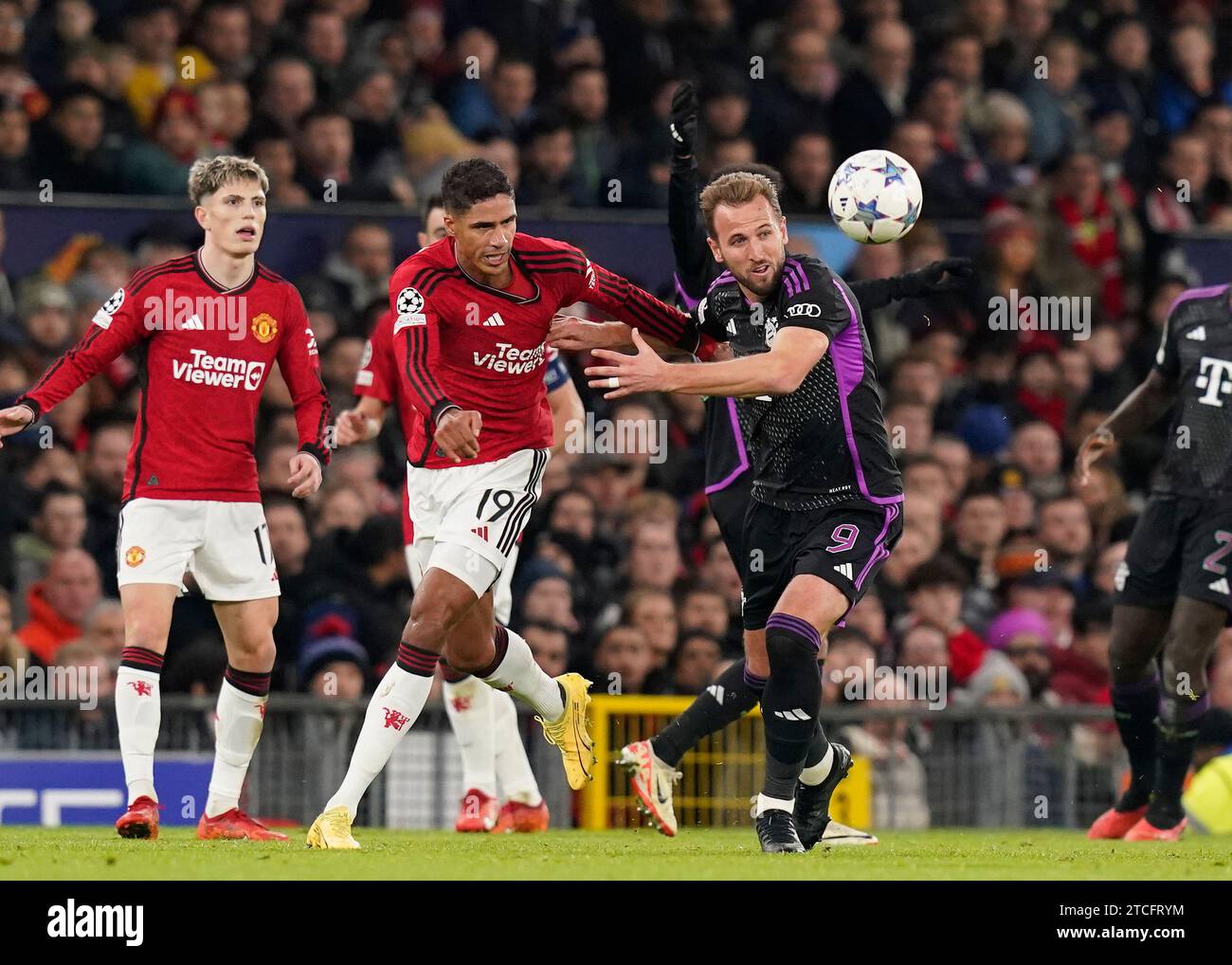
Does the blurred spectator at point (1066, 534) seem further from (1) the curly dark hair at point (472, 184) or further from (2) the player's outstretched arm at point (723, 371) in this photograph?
(1) the curly dark hair at point (472, 184)

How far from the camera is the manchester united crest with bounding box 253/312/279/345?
8.69 metres

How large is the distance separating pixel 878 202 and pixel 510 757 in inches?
118

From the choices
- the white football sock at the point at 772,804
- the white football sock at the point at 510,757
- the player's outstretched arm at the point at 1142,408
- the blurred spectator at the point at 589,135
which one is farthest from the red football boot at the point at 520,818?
the blurred spectator at the point at 589,135

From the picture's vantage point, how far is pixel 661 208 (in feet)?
48.6

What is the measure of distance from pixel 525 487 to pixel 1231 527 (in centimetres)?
330

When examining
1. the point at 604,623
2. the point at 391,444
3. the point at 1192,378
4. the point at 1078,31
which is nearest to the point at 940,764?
the point at 604,623

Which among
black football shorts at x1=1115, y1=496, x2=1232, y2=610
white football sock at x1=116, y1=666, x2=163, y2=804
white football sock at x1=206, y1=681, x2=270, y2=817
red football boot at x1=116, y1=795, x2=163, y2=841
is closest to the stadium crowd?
black football shorts at x1=1115, y1=496, x2=1232, y2=610

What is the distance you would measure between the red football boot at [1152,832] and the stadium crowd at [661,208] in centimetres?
198

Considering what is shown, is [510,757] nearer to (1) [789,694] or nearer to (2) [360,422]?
(2) [360,422]

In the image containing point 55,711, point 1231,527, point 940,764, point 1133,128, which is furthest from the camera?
point 1133,128

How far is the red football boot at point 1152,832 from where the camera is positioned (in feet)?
31.7

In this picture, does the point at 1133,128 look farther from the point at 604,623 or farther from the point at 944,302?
the point at 604,623

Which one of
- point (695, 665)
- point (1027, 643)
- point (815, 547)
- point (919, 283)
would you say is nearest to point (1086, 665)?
point (1027, 643)

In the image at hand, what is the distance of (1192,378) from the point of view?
9750mm
